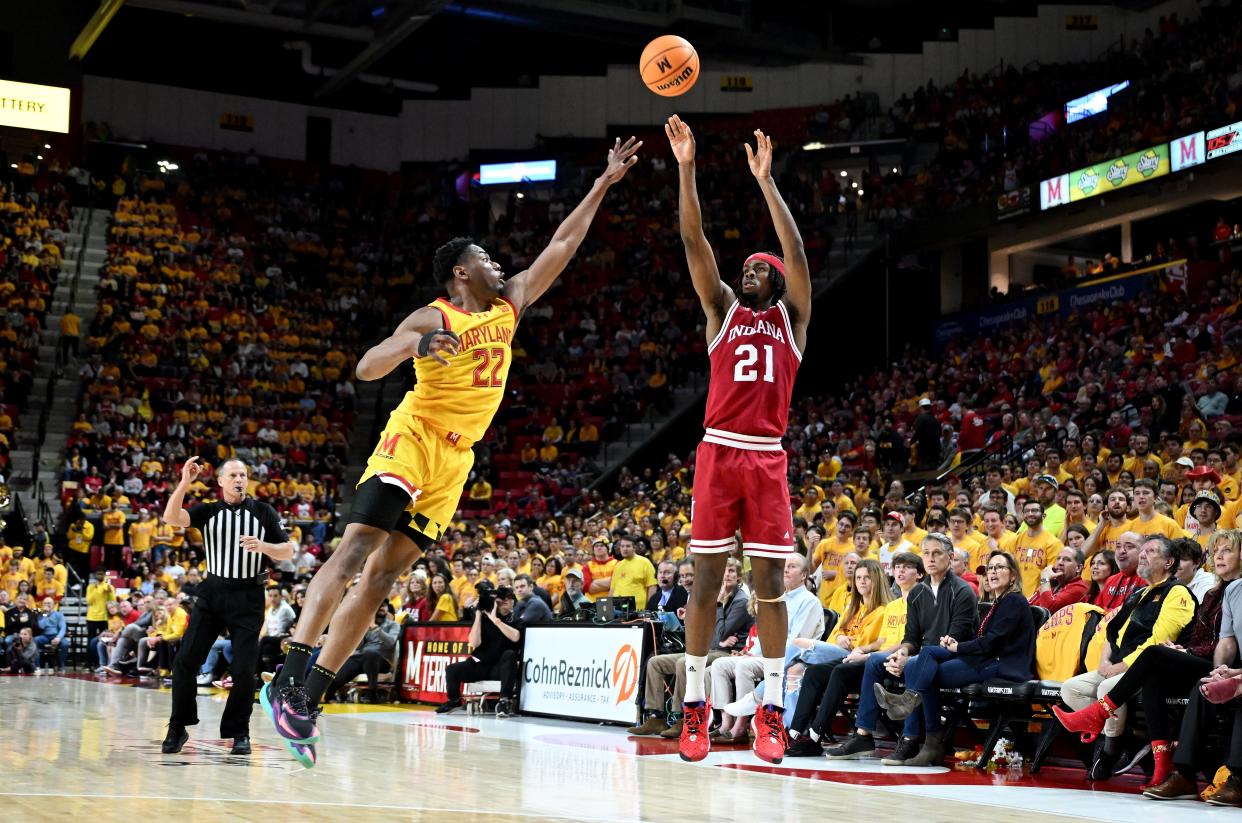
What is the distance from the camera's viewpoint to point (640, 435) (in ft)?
90.6

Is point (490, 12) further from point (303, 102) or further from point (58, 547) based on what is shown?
point (58, 547)

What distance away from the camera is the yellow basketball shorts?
5.66 metres

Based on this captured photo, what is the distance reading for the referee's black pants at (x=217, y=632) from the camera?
870cm

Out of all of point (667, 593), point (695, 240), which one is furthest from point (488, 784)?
point (667, 593)

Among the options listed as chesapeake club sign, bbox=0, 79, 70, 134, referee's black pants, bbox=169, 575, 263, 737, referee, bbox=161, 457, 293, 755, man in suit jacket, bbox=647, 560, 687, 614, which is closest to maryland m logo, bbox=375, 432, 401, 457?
referee, bbox=161, 457, 293, 755

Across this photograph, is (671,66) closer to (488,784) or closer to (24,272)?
(488,784)

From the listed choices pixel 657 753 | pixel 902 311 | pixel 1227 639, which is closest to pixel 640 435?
pixel 902 311

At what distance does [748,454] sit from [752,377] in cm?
38

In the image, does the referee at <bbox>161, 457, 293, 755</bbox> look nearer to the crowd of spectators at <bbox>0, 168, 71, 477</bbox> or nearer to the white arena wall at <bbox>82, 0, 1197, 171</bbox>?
the crowd of spectators at <bbox>0, 168, 71, 477</bbox>

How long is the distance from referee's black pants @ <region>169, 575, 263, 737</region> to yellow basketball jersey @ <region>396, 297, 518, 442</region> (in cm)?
342

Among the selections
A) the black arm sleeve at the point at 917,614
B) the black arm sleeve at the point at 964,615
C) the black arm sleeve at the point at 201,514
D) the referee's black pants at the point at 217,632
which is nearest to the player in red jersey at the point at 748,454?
the black arm sleeve at the point at 964,615

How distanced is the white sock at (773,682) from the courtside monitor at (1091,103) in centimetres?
2382

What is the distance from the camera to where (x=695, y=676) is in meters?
6.46

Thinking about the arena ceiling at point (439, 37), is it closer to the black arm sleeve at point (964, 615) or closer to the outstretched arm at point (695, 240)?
the black arm sleeve at point (964, 615)
